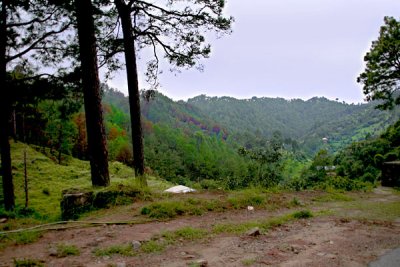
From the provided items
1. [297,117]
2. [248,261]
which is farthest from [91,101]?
[297,117]

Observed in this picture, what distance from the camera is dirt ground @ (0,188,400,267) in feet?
10.1

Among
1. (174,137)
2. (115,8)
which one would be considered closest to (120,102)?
(174,137)

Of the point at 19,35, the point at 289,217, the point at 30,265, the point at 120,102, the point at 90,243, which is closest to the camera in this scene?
the point at 30,265

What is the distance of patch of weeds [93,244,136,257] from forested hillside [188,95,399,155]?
97515mm

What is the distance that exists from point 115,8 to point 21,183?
11.0m

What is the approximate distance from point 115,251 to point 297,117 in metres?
179

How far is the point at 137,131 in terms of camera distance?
826cm

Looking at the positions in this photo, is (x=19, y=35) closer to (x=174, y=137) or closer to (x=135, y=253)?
(x=135, y=253)

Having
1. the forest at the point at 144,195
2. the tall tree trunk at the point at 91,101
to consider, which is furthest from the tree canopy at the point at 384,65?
the tall tree trunk at the point at 91,101

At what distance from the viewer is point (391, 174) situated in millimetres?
10438

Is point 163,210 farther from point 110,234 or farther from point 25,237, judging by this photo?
point 25,237

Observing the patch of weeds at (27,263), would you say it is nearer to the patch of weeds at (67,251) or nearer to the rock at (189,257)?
the patch of weeds at (67,251)

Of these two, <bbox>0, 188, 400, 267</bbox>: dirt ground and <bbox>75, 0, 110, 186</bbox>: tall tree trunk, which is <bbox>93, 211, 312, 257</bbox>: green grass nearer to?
<bbox>0, 188, 400, 267</bbox>: dirt ground

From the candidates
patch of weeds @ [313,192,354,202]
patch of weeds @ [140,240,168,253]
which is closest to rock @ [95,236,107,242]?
patch of weeds @ [140,240,168,253]
